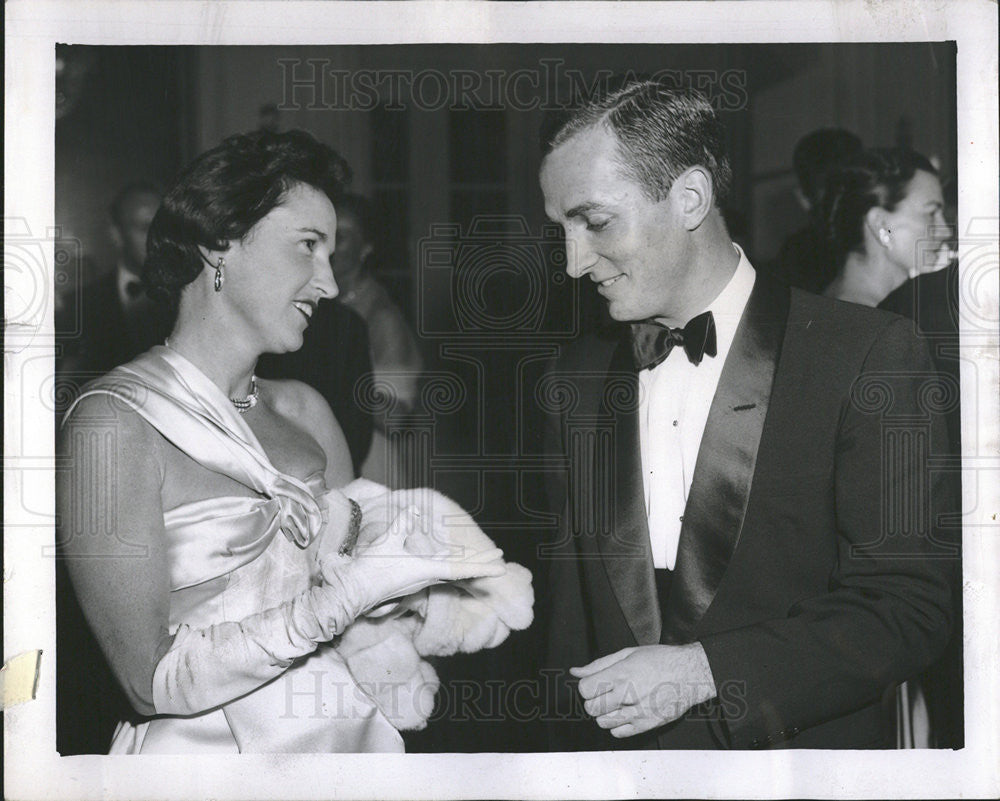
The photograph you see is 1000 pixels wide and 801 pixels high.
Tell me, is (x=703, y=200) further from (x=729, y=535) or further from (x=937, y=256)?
(x=729, y=535)

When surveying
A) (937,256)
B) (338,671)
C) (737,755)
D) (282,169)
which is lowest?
(737,755)

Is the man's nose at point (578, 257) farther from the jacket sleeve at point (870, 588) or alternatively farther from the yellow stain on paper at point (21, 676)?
the yellow stain on paper at point (21, 676)

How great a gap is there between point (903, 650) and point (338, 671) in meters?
1.02

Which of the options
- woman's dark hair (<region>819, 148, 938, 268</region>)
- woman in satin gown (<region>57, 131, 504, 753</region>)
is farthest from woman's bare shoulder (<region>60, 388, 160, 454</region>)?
woman's dark hair (<region>819, 148, 938, 268</region>)

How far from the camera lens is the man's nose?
1718 millimetres

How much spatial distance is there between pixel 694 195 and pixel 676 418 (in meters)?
0.40

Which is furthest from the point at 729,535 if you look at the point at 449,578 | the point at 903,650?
the point at 449,578

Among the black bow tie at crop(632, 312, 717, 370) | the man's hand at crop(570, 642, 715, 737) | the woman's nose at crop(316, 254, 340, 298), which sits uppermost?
the woman's nose at crop(316, 254, 340, 298)

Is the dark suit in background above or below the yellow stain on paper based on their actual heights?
above

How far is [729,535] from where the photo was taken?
166cm

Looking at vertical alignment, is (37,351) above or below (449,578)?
above

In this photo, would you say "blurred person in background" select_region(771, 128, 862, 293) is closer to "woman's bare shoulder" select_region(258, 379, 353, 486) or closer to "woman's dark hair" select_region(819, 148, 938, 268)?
"woman's dark hair" select_region(819, 148, 938, 268)

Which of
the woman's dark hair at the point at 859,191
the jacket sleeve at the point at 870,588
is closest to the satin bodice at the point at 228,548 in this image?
the jacket sleeve at the point at 870,588

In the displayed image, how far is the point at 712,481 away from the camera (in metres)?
1.68
